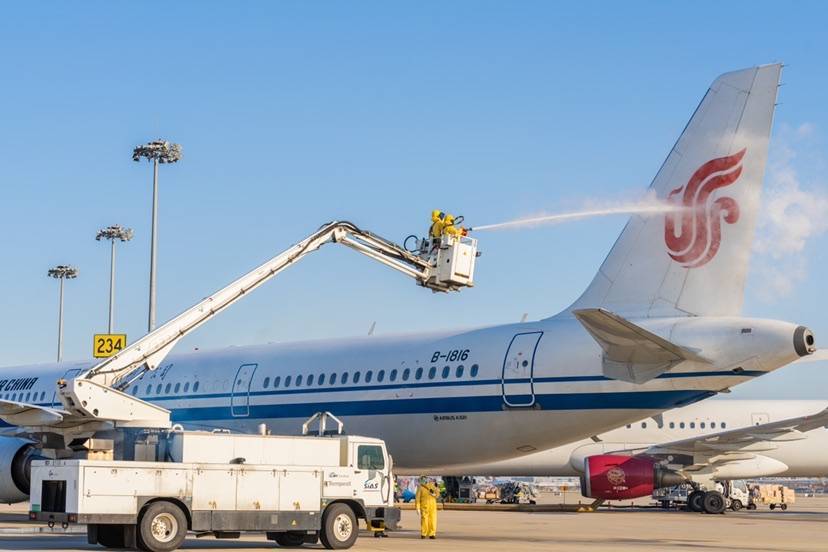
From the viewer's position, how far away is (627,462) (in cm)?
3372

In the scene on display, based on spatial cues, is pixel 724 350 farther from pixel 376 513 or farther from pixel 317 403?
pixel 317 403

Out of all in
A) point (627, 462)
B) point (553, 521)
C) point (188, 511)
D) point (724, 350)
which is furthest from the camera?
point (627, 462)

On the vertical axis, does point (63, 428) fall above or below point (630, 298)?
below

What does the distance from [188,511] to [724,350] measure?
9.26m

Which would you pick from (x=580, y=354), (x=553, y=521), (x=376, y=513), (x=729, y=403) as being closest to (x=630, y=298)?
(x=580, y=354)

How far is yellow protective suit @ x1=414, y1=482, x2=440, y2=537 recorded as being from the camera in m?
21.1

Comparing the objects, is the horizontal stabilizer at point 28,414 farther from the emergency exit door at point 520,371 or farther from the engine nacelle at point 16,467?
the emergency exit door at point 520,371

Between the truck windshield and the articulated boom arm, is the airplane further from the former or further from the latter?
the truck windshield

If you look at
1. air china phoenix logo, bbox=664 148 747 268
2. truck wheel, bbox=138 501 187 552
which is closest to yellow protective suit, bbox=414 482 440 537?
truck wheel, bbox=138 501 187 552

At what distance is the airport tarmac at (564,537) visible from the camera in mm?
18781

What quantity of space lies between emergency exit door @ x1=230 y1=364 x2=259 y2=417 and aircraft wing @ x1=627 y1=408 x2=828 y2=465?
13.1 m

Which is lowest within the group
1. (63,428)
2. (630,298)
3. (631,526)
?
(631,526)

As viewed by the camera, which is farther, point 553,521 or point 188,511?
point 553,521

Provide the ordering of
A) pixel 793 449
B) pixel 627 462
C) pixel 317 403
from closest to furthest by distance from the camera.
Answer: pixel 317 403
pixel 627 462
pixel 793 449
